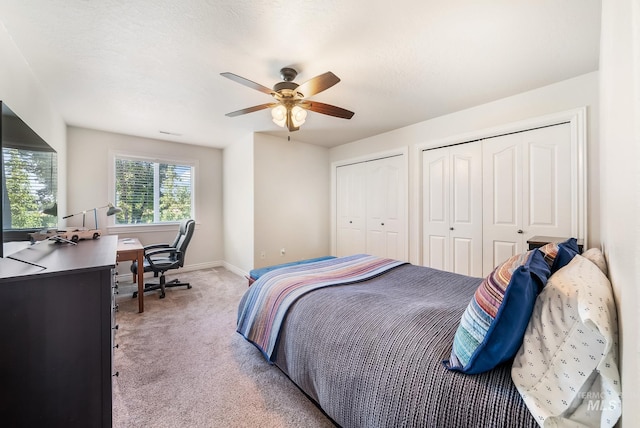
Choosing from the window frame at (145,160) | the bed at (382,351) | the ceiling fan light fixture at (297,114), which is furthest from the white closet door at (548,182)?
the window frame at (145,160)

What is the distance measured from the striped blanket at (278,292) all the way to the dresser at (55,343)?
848mm

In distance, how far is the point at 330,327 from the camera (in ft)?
4.61

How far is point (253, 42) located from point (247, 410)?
240cm

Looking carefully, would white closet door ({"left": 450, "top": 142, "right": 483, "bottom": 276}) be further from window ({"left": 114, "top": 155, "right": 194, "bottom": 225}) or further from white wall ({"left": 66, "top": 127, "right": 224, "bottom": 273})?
window ({"left": 114, "top": 155, "right": 194, "bottom": 225})

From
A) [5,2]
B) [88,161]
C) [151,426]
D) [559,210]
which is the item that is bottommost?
[151,426]

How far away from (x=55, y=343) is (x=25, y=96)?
82.7 inches

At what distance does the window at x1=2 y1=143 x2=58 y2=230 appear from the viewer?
136 centimetres

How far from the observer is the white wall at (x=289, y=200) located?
4.07 metres

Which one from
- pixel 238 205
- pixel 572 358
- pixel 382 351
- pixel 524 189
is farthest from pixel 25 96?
pixel 524 189

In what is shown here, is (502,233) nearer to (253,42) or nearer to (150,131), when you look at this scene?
(253,42)

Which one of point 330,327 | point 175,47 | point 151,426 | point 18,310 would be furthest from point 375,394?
point 175,47

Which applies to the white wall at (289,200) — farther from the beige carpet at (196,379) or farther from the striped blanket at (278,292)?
the striped blanket at (278,292)

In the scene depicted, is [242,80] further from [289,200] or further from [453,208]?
[453,208]

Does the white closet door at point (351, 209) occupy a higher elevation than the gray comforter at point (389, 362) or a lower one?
higher
